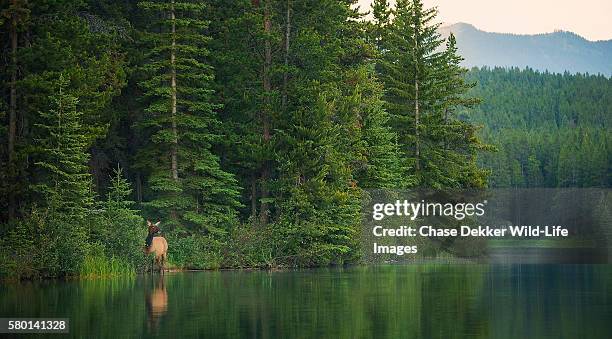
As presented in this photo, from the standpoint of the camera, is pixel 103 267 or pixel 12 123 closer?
pixel 103 267

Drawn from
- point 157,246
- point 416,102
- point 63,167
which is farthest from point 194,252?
point 416,102

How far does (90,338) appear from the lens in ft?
72.5

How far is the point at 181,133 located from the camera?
5394 cm

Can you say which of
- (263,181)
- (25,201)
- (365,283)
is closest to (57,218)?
(25,201)

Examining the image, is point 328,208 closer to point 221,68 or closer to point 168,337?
point 221,68

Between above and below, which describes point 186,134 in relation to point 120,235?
above

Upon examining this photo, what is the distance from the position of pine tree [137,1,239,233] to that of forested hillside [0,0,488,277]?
10cm

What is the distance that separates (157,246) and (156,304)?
16128mm

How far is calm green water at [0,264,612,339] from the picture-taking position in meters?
23.7

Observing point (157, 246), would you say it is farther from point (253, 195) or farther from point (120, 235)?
point (253, 195)

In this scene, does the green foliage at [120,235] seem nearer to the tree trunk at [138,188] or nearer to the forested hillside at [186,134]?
the forested hillside at [186,134]

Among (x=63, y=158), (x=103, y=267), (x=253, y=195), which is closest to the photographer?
(x=103, y=267)

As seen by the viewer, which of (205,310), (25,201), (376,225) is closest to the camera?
(205,310)

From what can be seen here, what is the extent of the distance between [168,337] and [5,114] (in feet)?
82.5
